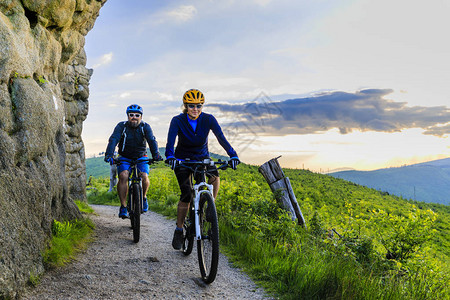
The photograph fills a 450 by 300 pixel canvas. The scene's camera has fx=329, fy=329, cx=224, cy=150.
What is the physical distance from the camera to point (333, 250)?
19.4 ft

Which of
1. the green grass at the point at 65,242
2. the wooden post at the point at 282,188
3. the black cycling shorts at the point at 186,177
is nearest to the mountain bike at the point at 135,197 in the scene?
the green grass at the point at 65,242

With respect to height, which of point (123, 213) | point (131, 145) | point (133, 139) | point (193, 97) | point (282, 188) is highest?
point (193, 97)

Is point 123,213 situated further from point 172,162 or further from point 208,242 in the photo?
point 208,242

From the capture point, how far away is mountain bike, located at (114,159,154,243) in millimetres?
6504

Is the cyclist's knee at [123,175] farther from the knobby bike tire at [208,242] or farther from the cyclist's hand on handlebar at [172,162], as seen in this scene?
the knobby bike tire at [208,242]

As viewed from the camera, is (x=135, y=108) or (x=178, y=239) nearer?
(x=178, y=239)

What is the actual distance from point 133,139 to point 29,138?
2.61 metres

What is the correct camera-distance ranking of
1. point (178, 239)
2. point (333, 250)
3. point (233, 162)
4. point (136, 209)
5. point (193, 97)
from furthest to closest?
1. point (136, 209)
2. point (333, 250)
3. point (178, 239)
4. point (193, 97)
5. point (233, 162)

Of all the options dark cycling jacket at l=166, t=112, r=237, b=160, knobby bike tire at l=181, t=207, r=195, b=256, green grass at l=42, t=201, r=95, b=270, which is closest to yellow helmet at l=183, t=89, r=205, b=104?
dark cycling jacket at l=166, t=112, r=237, b=160

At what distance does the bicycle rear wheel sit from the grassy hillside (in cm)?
172

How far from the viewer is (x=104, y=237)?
6.86 metres

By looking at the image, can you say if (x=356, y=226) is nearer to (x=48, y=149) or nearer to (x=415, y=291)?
(x=415, y=291)

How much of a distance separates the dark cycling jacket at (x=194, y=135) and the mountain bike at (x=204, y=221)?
40 centimetres

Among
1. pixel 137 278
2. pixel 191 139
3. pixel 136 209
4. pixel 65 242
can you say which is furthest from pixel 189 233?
pixel 65 242
